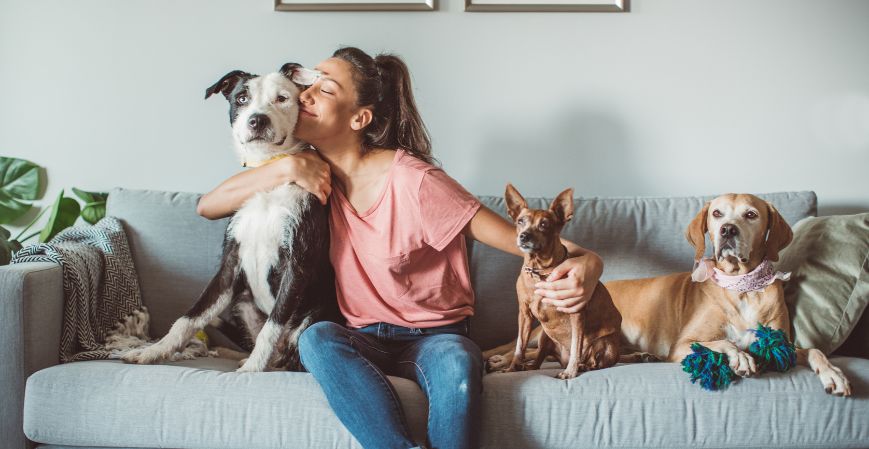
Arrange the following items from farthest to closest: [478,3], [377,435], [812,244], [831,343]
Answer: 1. [478,3]
2. [812,244]
3. [831,343]
4. [377,435]

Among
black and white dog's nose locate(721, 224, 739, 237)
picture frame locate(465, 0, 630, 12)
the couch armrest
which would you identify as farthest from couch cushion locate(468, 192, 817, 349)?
the couch armrest

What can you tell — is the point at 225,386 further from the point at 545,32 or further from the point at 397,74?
the point at 545,32

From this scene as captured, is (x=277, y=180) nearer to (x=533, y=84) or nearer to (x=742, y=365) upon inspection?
(x=533, y=84)

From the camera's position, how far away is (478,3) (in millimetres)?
2596

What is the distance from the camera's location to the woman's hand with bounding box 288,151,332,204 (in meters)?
1.88

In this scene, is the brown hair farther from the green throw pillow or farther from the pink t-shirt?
the green throw pillow

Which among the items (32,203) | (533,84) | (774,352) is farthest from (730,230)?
(32,203)

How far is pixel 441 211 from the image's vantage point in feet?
5.86

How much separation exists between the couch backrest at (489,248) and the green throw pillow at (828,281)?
0.27 meters

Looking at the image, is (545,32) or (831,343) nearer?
(831,343)

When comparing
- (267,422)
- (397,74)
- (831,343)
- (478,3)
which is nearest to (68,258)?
(267,422)

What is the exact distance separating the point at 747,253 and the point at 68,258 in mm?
1883

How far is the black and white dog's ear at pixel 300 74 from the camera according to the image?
1.98m

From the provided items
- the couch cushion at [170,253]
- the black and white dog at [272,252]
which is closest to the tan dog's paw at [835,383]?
the black and white dog at [272,252]
